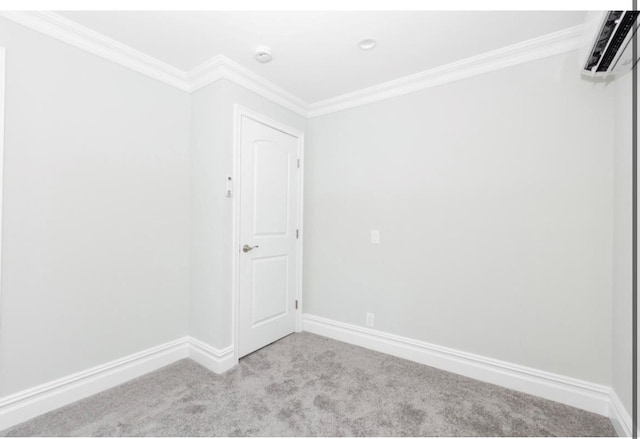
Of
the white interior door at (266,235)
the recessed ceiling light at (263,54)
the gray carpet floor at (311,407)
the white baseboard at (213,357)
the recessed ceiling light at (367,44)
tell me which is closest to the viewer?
the gray carpet floor at (311,407)

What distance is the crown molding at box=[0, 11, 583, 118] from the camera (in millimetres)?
1887

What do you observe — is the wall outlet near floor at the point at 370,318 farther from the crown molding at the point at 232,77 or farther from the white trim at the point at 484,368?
the crown molding at the point at 232,77

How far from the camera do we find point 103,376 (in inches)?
81.4

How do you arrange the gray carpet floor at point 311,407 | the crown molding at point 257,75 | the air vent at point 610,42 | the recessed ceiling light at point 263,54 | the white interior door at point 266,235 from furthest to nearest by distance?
the white interior door at point 266,235 → the recessed ceiling light at point 263,54 → the crown molding at point 257,75 → the gray carpet floor at point 311,407 → the air vent at point 610,42

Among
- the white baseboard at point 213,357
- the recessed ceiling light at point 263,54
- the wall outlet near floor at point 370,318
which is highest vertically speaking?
the recessed ceiling light at point 263,54

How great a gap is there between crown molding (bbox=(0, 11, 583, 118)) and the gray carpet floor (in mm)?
2397

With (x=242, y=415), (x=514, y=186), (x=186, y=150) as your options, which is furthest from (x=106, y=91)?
(x=514, y=186)

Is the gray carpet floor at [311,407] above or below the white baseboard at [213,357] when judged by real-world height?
below

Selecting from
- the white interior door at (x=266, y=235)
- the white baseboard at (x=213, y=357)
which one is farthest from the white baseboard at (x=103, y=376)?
the white interior door at (x=266, y=235)

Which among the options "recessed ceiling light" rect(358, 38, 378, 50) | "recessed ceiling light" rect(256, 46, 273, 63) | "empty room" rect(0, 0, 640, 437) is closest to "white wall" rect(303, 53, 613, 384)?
"empty room" rect(0, 0, 640, 437)

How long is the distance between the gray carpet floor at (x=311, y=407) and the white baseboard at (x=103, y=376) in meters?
0.06

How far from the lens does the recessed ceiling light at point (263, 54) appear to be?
2.17 meters

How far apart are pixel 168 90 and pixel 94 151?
81cm

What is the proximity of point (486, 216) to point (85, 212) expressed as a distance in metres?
2.93
